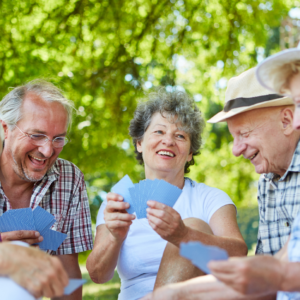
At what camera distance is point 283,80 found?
1761 millimetres

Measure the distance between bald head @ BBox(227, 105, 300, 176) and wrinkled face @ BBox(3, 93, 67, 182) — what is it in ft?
4.63

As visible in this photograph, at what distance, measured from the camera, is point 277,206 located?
253 centimetres

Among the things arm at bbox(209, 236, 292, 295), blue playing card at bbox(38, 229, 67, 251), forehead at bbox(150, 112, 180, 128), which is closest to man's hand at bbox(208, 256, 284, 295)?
arm at bbox(209, 236, 292, 295)

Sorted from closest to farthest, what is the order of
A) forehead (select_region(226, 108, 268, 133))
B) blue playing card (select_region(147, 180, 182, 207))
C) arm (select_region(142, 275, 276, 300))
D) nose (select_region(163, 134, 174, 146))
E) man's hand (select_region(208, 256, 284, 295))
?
man's hand (select_region(208, 256, 284, 295)) < arm (select_region(142, 275, 276, 300)) < blue playing card (select_region(147, 180, 182, 207)) < forehead (select_region(226, 108, 268, 133)) < nose (select_region(163, 134, 174, 146))

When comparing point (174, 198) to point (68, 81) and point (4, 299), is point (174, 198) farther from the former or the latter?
point (68, 81)

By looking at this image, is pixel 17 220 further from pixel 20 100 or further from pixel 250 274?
pixel 250 274

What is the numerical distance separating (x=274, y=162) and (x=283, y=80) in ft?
2.60

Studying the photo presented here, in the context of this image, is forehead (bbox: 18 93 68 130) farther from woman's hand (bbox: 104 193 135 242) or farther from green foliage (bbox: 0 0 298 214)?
green foliage (bbox: 0 0 298 214)

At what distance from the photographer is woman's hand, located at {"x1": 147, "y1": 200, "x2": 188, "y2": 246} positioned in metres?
1.99

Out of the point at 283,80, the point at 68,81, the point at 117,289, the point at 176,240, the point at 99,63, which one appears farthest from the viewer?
the point at 117,289

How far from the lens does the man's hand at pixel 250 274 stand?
1.24m

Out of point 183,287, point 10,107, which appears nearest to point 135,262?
point 183,287

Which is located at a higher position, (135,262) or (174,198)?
(174,198)

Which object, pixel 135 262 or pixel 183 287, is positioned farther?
pixel 135 262
